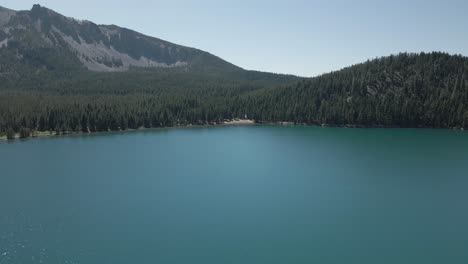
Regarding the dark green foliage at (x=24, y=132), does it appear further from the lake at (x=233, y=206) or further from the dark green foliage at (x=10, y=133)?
the lake at (x=233, y=206)

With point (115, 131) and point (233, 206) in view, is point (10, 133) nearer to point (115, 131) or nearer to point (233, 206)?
point (115, 131)

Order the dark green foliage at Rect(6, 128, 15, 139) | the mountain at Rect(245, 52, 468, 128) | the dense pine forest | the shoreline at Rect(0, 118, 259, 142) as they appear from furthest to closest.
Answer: the mountain at Rect(245, 52, 468, 128) < the dense pine forest < the shoreline at Rect(0, 118, 259, 142) < the dark green foliage at Rect(6, 128, 15, 139)

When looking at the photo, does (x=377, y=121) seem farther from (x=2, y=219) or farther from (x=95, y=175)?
(x=2, y=219)

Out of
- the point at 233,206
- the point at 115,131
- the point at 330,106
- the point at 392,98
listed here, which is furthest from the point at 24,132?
the point at 392,98

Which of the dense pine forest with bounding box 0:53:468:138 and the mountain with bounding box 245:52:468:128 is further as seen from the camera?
the mountain with bounding box 245:52:468:128

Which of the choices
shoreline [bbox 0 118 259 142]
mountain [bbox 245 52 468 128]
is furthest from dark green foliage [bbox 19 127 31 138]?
mountain [bbox 245 52 468 128]

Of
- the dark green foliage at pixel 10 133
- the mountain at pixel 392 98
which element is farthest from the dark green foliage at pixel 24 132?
the mountain at pixel 392 98

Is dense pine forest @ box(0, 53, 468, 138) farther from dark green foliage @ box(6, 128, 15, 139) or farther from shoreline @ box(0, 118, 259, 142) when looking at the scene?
dark green foliage @ box(6, 128, 15, 139)

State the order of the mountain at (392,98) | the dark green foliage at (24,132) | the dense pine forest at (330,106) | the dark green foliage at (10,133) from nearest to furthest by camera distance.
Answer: the dark green foliage at (10,133)
the dark green foliage at (24,132)
the dense pine forest at (330,106)
the mountain at (392,98)
